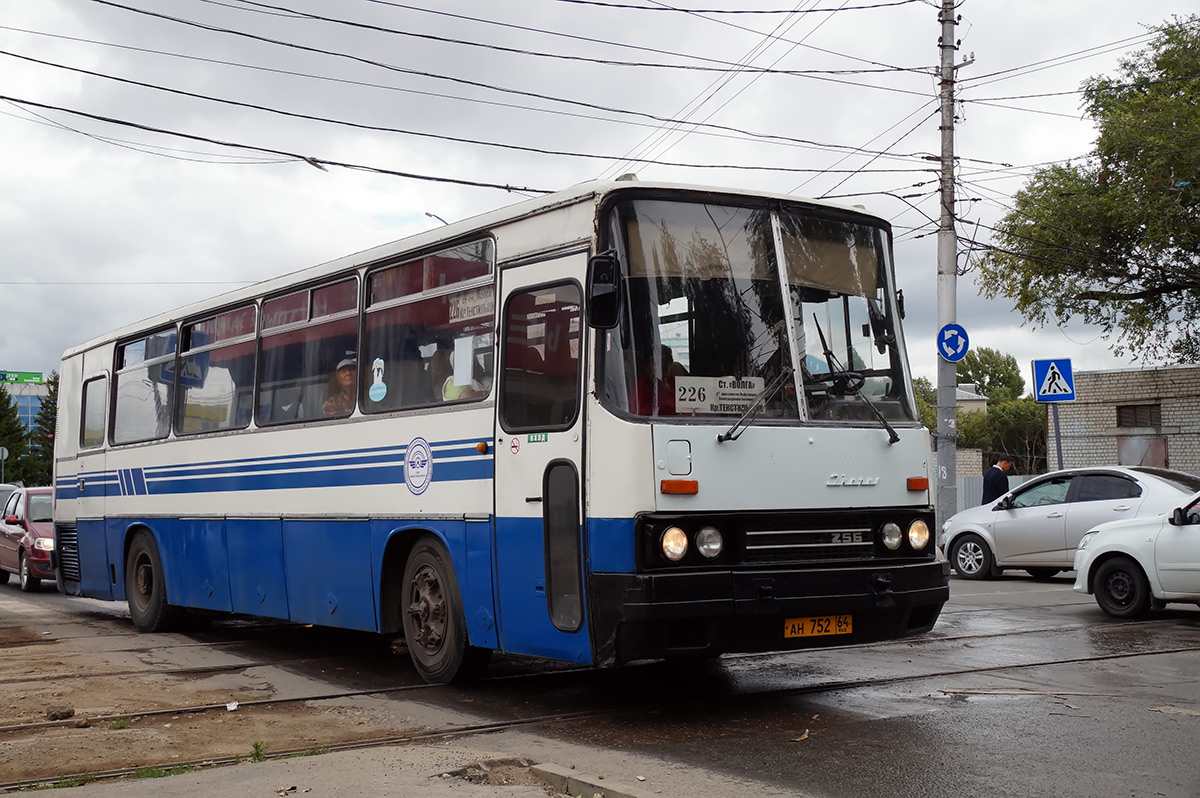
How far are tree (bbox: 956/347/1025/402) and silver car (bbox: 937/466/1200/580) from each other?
3906 inches

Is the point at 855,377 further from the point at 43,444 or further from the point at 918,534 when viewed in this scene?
the point at 43,444

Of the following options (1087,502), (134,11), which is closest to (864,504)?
(1087,502)

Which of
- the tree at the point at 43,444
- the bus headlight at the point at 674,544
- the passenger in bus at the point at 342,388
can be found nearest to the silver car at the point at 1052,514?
the passenger in bus at the point at 342,388

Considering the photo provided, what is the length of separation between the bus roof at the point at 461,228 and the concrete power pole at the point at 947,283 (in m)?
12.1

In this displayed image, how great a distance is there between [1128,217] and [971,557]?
1673cm

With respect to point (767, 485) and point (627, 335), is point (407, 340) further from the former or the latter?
point (767, 485)

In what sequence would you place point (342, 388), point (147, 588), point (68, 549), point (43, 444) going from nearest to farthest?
1. point (342, 388)
2. point (147, 588)
3. point (68, 549)
4. point (43, 444)

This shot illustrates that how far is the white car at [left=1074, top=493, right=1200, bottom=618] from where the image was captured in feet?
42.6

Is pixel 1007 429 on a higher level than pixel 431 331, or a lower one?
higher

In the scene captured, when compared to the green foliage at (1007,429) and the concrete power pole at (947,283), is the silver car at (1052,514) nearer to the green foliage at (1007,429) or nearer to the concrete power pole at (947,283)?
the concrete power pole at (947,283)

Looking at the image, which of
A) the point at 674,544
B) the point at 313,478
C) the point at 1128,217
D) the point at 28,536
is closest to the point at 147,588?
the point at 313,478

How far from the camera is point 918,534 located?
838 cm

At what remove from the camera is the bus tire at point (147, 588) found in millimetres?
13859

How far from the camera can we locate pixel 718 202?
321 inches
